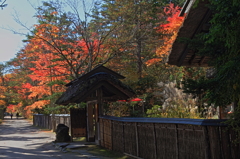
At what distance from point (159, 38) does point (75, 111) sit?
12291 mm

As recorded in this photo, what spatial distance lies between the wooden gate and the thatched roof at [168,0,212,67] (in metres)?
8.53

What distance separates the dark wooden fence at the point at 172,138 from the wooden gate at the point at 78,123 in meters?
3.84

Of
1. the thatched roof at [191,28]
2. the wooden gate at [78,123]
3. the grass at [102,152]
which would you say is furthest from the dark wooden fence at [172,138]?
the wooden gate at [78,123]

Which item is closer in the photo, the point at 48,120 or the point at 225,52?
the point at 225,52

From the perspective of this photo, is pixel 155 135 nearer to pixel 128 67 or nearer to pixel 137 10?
pixel 128 67

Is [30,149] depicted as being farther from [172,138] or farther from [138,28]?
[138,28]

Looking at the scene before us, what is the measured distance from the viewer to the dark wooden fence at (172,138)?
230 inches

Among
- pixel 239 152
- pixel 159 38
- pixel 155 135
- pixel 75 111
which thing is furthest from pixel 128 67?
pixel 239 152

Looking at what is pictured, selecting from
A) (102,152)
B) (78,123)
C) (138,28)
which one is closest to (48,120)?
(138,28)

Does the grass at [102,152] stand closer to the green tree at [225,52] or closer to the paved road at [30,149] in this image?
the paved road at [30,149]

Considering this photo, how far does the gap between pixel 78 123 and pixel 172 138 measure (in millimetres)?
9017

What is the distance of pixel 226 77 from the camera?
4852 millimetres

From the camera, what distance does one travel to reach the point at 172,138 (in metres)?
7.54

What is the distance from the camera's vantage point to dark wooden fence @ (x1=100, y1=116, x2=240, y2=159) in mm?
5832
